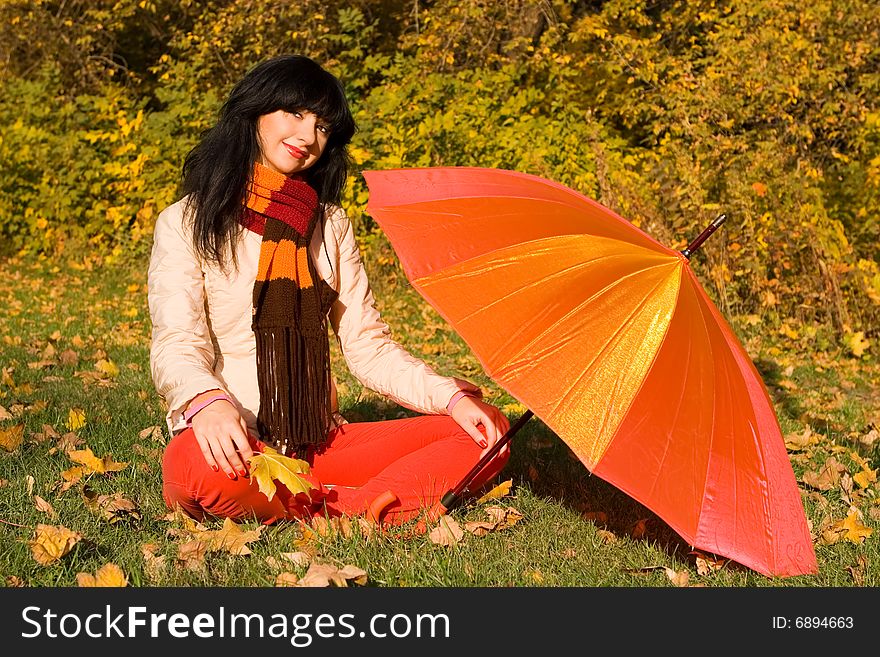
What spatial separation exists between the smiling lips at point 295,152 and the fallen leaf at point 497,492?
1.27m

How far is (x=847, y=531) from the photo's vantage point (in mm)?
3152

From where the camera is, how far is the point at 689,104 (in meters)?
8.98

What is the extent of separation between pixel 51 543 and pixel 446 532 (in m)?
1.09

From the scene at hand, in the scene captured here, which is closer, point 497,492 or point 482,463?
point 482,463

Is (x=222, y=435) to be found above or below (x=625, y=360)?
below

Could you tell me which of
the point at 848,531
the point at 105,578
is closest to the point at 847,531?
the point at 848,531

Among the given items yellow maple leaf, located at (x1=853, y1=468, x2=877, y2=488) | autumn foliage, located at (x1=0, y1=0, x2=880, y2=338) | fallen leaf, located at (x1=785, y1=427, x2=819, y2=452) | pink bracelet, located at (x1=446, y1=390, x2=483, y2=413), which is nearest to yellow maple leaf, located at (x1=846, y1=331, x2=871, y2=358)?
autumn foliage, located at (x1=0, y1=0, x2=880, y2=338)

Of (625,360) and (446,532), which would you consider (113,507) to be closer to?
(446,532)

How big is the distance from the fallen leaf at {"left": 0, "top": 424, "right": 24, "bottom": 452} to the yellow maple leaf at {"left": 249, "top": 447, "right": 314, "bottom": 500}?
4.33ft

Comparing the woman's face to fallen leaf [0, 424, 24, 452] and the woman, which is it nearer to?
the woman

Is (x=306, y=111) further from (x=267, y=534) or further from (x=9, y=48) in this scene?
(x=9, y=48)

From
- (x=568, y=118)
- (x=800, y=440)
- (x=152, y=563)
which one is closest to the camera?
(x=152, y=563)
